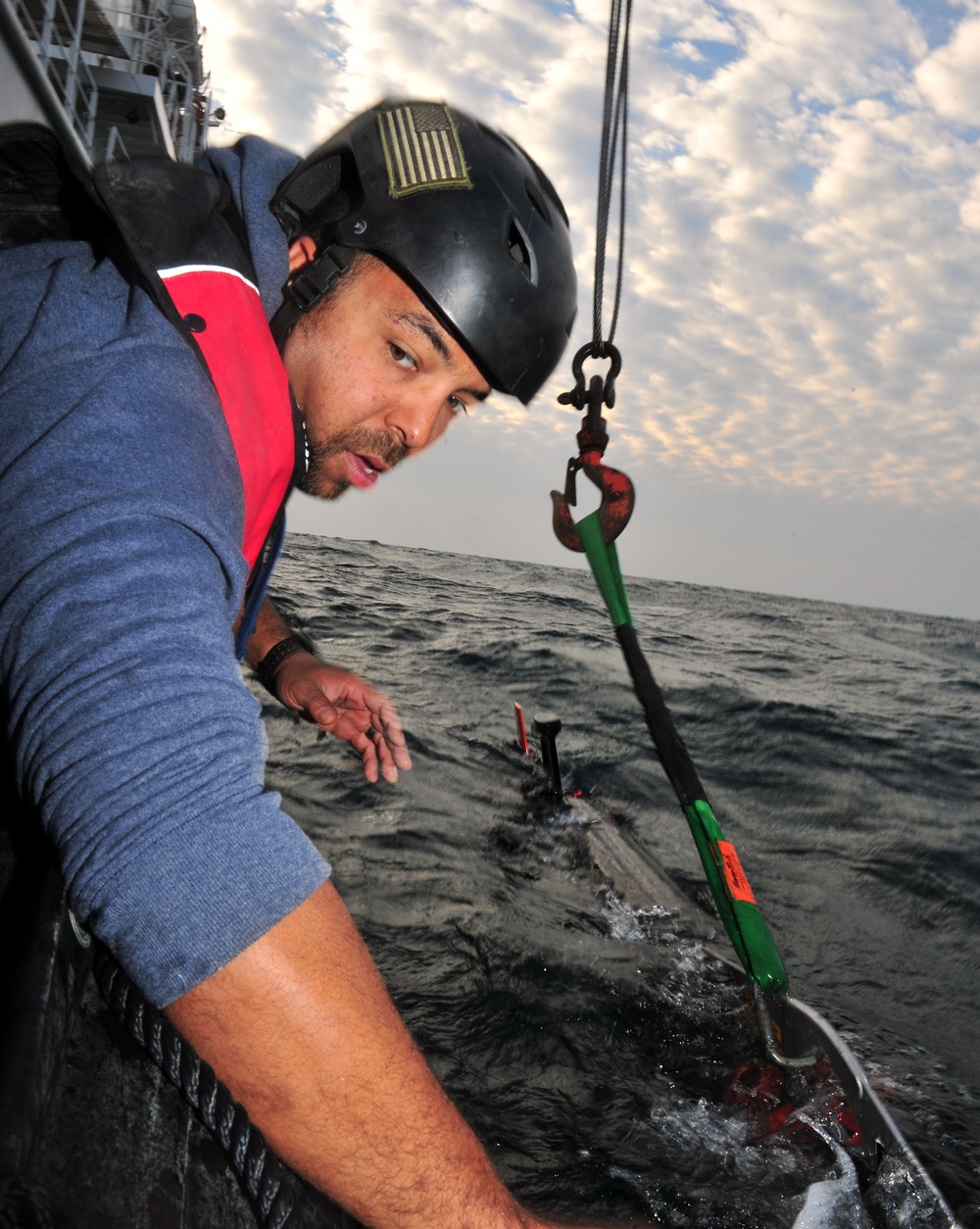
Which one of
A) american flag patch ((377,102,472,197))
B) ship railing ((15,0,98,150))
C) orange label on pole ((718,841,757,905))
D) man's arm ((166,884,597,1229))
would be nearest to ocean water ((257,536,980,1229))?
orange label on pole ((718,841,757,905))

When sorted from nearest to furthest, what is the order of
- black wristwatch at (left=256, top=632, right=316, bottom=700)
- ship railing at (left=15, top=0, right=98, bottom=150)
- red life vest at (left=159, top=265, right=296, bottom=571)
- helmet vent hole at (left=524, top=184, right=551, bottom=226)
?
red life vest at (left=159, top=265, right=296, bottom=571) → helmet vent hole at (left=524, top=184, right=551, bottom=226) → black wristwatch at (left=256, top=632, right=316, bottom=700) → ship railing at (left=15, top=0, right=98, bottom=150)

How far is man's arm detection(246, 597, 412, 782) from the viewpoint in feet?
9.05

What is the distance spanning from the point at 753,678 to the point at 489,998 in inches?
400

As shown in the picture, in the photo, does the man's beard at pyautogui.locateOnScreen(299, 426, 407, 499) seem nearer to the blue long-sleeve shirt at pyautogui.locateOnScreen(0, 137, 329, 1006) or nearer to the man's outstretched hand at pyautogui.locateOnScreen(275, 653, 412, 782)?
the man's outstretched hand at pyautogui.locateOnScreen(275, 653, 412, 782)

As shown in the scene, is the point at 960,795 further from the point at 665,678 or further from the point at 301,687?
the point at 301,687

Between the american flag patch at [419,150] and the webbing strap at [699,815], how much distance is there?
47.9 inches

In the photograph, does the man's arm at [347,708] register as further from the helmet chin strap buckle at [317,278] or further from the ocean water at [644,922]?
the helmet chin strap buckle at [317,278]

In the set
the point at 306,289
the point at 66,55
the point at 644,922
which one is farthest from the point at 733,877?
the point at 66,55

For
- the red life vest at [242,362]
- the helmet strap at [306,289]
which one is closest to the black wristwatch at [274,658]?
the helmet strap at [306,289]

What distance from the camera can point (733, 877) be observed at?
2.75 m

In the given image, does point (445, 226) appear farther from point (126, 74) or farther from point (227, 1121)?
point (126, 74)

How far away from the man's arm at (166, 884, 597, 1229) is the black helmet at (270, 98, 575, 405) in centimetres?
Answer: 162

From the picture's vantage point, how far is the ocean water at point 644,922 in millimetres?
2471

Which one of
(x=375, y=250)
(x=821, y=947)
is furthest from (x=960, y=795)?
(x=375, y=250)
